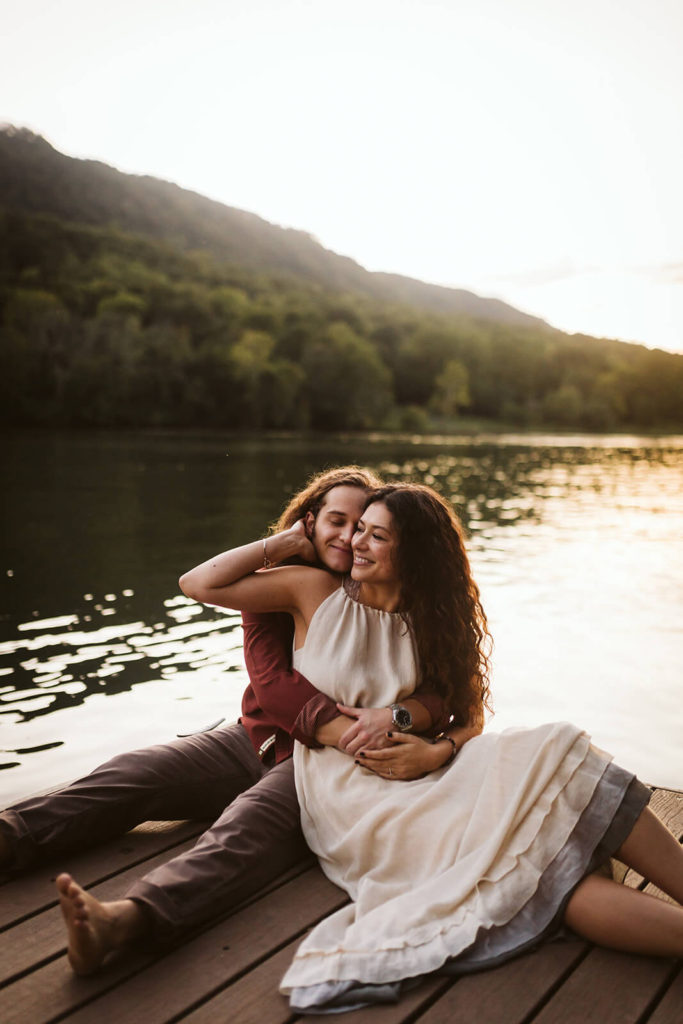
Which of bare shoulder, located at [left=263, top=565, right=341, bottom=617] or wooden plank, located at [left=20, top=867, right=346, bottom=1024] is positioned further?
bare shoulder, located at [left=263, top=565, right=341, bottom=617]

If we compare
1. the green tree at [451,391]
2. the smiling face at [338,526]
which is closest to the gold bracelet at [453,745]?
the smiling face at [338,526]

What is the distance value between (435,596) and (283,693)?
23.9 inches

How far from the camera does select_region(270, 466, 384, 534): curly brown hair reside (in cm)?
338

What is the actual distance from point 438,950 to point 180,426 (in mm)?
65390

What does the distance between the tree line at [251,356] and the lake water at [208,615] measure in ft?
132

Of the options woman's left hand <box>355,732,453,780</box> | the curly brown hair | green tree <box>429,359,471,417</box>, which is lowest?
woman's left hand <box>355,732,453,780</box>

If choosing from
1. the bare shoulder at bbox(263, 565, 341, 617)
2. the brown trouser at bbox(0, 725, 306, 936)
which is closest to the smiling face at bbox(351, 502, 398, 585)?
the bare shoulder at bbox(263, 565, 341, 617)

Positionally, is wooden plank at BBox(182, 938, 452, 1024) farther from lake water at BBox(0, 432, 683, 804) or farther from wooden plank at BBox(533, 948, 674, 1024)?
lake water at BBox(0, 432, 683, 804)

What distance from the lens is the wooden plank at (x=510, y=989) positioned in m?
2.31

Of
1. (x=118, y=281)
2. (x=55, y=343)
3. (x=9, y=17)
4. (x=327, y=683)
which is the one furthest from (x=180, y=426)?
(x=9, y=17)

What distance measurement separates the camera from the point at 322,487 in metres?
3.42

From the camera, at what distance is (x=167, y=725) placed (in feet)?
22.7

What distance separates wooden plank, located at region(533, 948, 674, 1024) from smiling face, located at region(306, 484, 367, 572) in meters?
1.45

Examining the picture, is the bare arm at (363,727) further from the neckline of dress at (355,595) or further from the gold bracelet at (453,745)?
the neckline of dress at (355,595)
